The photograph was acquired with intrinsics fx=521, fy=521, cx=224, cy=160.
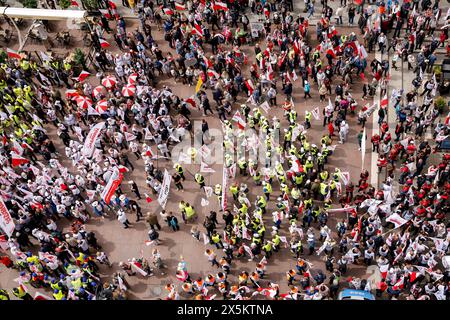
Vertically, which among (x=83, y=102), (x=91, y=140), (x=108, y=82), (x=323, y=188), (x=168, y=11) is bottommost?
(x=323, y=188)

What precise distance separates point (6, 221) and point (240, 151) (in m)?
12.0

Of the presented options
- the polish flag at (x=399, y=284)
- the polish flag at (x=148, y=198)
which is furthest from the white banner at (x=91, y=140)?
the polish flag at (x=399, y=284)

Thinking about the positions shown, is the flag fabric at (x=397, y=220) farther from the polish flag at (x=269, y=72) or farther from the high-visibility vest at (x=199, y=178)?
the polish flag at (x=269, y=72)

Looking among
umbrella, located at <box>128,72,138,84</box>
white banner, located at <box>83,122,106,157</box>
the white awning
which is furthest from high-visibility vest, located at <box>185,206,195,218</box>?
the white awning

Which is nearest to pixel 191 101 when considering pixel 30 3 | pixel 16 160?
pixel 16 160

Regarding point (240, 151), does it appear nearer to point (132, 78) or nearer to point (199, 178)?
point (199, 178)

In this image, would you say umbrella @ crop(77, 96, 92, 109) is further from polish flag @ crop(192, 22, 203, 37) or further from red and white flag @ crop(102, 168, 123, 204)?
polish flag @ crop(192, 22, 203, 37)

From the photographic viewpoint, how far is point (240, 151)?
27.9 m

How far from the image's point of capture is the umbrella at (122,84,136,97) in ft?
97.2

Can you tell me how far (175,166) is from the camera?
26672 millimetres

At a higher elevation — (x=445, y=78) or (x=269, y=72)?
(x=269, y=72)

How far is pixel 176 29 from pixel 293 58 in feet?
25.8

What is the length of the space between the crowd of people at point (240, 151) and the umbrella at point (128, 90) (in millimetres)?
511
